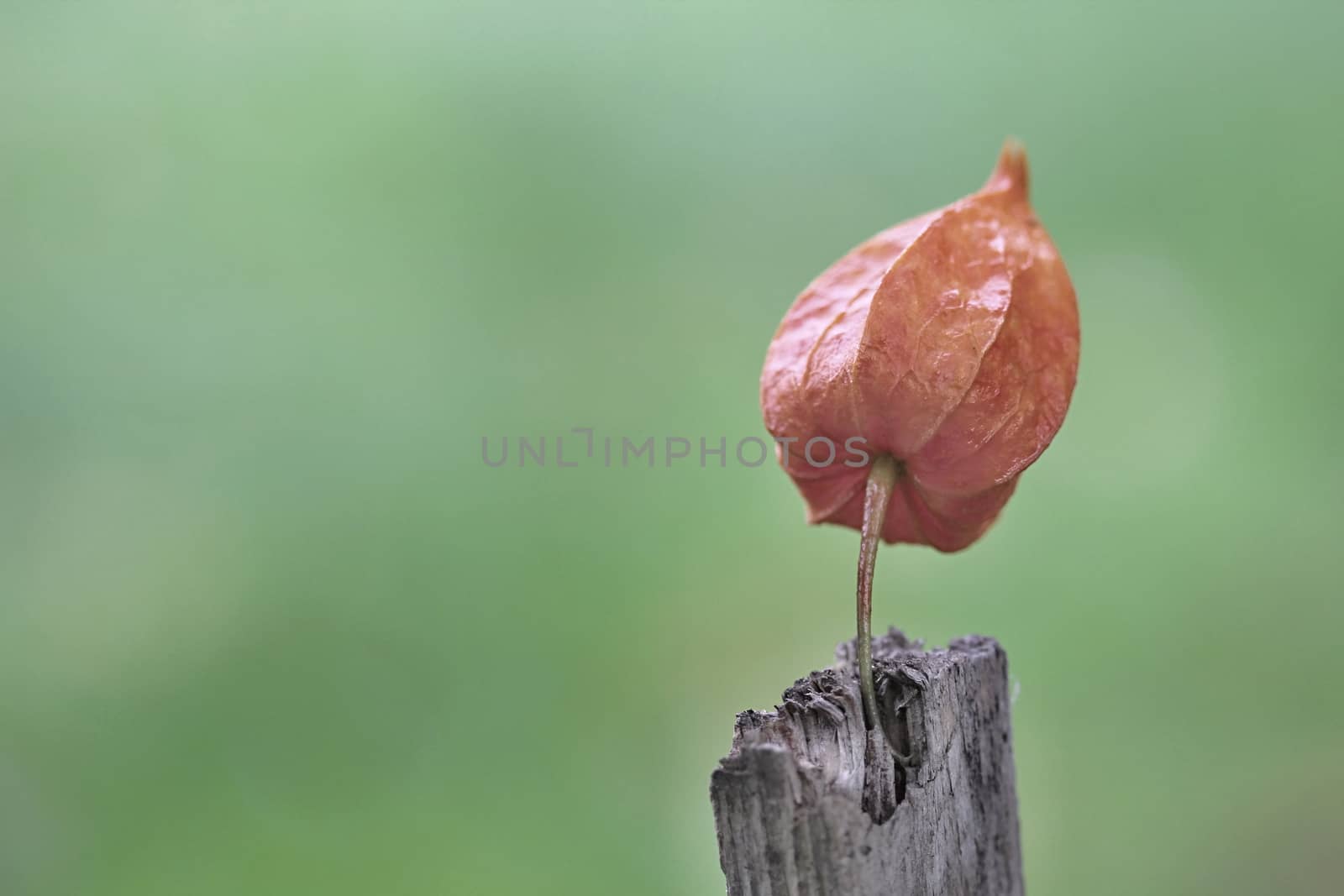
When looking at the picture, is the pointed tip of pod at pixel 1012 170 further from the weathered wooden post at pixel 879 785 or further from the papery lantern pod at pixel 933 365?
the weathered wooden post at pixel 879 785

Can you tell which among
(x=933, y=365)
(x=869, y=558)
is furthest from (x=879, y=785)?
(x=933, y=365)

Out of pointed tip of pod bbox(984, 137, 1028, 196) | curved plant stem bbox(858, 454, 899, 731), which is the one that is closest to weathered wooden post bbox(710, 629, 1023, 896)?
curved plant stem bbox(858, 454, 899, 731)

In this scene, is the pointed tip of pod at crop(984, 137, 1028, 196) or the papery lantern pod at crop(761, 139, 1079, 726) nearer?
the papery lantern pod at crop(761, 139, 1079, 726)

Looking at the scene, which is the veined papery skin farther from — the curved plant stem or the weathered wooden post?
the weathered wooden post

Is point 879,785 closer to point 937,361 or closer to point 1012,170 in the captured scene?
point 937,361

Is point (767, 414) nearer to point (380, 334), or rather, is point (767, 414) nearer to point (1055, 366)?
point (1055, 366)

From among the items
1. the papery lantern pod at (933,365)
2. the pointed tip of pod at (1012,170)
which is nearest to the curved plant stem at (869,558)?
the papery lantern pod at (933,365)

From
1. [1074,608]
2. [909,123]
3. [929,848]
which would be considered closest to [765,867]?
[929,848]

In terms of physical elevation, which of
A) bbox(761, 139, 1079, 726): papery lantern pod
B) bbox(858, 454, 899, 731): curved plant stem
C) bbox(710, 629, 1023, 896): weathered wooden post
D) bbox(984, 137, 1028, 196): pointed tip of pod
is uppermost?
bbox(984, 137, 1028, 196): pointed tip of pod
